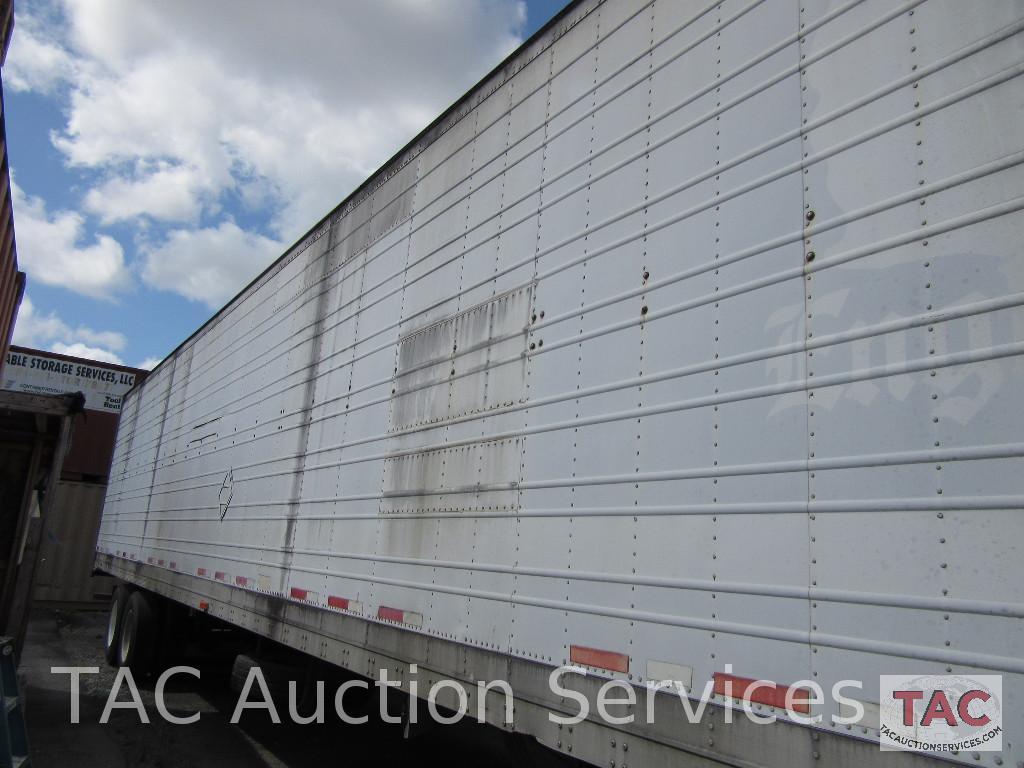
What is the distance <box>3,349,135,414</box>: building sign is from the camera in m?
20.9

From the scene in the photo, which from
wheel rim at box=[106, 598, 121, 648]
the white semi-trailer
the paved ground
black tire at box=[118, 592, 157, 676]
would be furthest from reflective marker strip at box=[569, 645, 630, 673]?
Result: wheel rim at box=[106, 598, 121, 648]

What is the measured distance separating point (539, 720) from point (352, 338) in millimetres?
2790

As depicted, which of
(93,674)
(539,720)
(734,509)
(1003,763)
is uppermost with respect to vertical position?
(734,509)

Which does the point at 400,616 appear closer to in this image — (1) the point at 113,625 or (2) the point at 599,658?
(2) the point at 599,658

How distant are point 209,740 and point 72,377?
59.5ft

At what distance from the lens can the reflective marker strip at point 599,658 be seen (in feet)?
7.55

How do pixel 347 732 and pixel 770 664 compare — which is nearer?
pixel 770 664

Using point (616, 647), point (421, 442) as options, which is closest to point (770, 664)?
point (616, 647)

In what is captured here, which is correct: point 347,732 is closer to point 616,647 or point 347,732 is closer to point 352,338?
point 352,338

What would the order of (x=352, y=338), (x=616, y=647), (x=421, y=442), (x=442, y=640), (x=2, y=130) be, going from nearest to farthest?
(x=616, y=647) < (x=442, y=640) < (x=421, y=442) < (x=352, y=338) < (x=2, y=130)

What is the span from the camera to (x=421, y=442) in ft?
11.9

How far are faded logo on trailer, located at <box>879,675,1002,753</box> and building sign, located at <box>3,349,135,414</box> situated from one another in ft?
74.1

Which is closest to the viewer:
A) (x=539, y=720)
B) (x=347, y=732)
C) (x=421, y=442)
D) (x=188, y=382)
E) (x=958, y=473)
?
(x=958, y=473)

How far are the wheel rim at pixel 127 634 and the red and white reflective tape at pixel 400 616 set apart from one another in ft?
19.5
